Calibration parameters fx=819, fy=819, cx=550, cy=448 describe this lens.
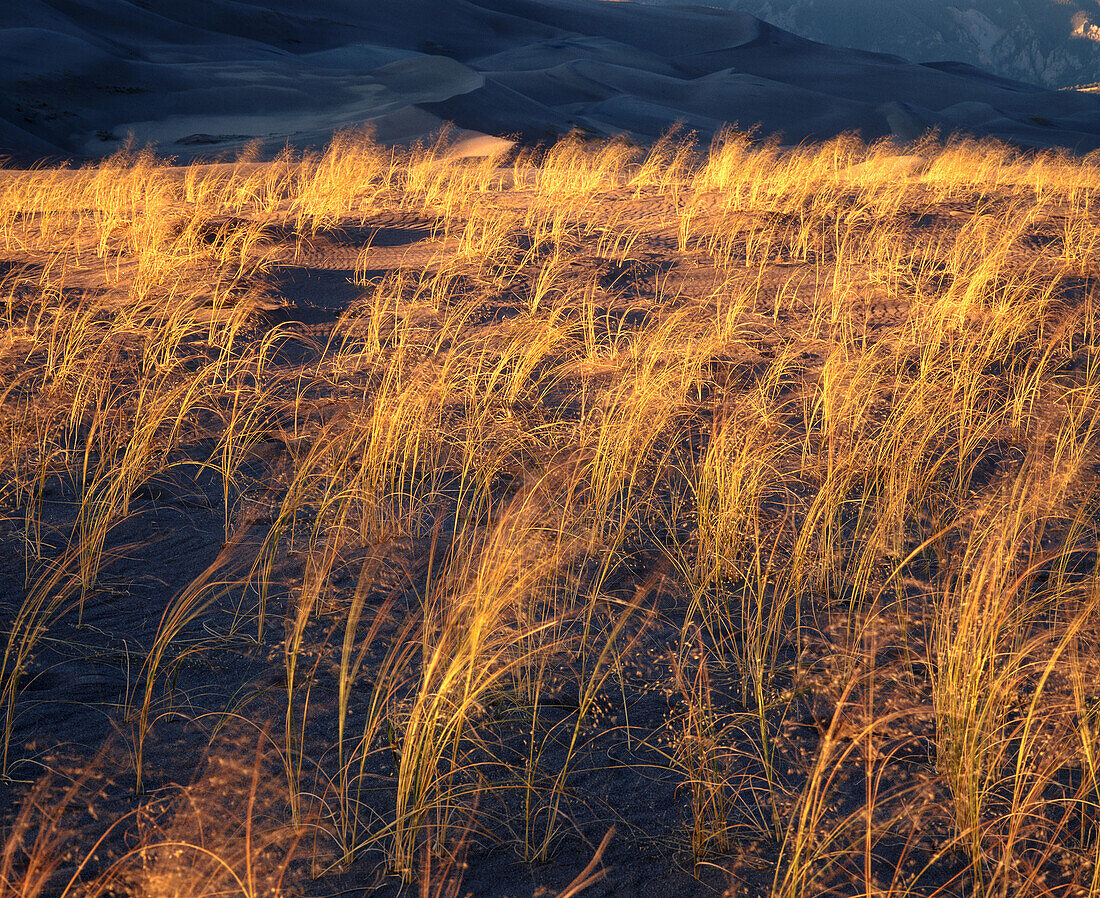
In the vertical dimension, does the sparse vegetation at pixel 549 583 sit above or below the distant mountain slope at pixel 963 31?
below

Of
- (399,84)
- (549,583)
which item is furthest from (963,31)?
(549,583)

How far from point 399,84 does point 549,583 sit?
86.4 ft

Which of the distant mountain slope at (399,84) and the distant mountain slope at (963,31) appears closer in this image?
the distant mountain slope at (399,84)

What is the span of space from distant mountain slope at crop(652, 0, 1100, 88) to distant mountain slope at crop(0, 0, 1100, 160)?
312 feet

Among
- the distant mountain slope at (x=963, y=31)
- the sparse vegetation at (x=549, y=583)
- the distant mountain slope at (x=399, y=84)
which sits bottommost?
the sparse vegetation at (x=549, y=583)

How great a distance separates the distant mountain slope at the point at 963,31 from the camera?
133500mm

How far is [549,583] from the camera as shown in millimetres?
2408

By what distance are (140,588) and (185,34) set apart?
40204 millimetres

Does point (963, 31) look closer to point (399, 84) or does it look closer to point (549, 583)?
point (399, 84)

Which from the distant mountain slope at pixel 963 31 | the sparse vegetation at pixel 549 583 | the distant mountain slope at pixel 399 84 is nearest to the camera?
the sparse vegetation at pixel 549 583

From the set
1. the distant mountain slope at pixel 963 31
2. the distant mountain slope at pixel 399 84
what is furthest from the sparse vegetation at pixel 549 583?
the distant mountain slope at pixel 963 31

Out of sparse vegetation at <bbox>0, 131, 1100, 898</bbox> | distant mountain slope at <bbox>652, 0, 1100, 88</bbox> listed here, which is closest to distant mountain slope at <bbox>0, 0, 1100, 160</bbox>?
sparse vegetation at <bbox>0, 131, 1100, 898</bbox>

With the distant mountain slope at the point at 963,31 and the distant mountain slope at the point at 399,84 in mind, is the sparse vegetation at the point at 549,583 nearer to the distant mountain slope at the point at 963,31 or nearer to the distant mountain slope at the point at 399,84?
the distant mountain slope at the point at 399,84

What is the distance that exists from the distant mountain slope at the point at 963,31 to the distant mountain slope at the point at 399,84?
9511 centimetres
